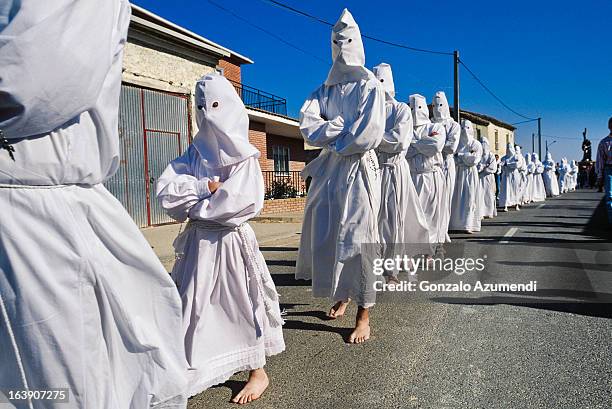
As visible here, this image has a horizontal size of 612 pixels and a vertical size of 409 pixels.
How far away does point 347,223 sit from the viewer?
443cm

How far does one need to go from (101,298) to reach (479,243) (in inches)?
354

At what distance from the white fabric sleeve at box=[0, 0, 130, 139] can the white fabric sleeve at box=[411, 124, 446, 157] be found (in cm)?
713

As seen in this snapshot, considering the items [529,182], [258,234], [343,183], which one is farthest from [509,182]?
[343,183]

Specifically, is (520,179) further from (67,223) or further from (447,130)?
(67,223)

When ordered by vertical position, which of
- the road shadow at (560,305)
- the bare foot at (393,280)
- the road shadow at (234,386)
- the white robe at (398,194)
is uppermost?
the white robe at (398,194)

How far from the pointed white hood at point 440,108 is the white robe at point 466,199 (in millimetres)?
2184

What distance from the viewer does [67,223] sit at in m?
1.67

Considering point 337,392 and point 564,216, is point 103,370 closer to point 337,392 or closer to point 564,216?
point 337,392

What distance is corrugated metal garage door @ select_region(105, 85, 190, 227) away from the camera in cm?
1220

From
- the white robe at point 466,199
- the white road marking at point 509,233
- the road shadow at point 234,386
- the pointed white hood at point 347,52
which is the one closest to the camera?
the road shadow at point 234,386

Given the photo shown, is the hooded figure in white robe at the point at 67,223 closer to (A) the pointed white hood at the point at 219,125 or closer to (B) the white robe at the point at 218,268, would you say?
(B) the white robe at the point at 218,268

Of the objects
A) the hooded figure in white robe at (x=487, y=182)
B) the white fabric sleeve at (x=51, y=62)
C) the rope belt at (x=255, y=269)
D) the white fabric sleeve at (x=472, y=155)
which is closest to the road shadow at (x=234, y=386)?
the rope belt at (x=255, y=269)

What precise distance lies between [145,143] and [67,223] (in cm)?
1175

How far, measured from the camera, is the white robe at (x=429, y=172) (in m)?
8.36
